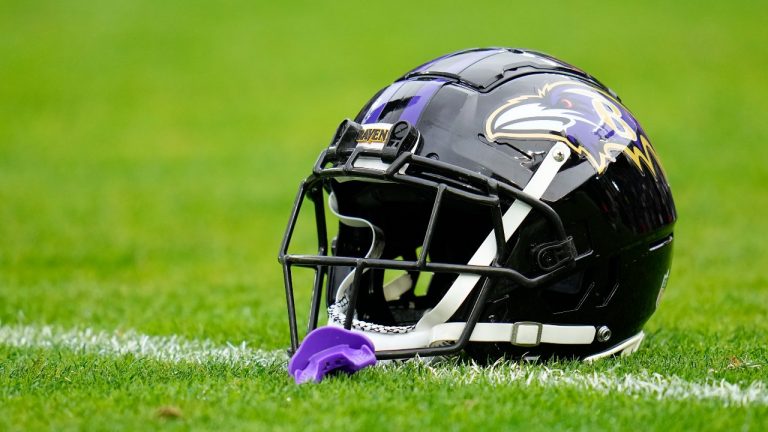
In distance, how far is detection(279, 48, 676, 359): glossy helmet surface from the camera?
11.4 feet

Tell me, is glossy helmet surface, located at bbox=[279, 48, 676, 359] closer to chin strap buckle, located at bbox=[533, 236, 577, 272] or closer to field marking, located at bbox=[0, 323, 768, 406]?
chin strap buckle, located at bbox=[533, 236, 577, 272]

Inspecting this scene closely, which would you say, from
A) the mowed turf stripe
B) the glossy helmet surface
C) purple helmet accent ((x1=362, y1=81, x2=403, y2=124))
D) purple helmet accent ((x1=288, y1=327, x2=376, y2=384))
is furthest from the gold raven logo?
the mowed turf stripe

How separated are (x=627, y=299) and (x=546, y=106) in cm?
80

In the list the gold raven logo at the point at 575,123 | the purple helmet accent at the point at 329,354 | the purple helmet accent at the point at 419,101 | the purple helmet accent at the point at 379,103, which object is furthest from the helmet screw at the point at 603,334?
the purple helmet accent at the point at 379,103

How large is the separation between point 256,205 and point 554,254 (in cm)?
699

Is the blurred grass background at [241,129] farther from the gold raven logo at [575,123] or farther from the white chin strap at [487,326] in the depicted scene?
the gold raven logo at [575,123]

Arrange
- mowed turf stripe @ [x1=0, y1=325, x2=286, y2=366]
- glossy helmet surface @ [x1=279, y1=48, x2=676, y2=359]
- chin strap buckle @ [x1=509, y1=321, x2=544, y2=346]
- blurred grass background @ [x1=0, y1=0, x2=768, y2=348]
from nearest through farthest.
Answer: glossy helmet surface @ [x1=279, y1=48, x2=676, y2=359] < chin strap buckle @ [x1=509, y1=321, x2=544, y2=346] < mowed turf stripe @ [x1=0, y1=325, x2=286, y2=366] < blurred grass background @ [x1=0, y1=0, x2=768, y2=348]

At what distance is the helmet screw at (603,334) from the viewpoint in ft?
12.3

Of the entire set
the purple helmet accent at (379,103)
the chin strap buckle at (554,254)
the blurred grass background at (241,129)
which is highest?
the purple helmet accent at (379,103)

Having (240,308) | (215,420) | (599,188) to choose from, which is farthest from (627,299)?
(240,308)

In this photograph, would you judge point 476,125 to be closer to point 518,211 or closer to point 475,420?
point 518,211

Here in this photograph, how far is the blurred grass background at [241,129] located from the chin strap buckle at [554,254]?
1.58 metres

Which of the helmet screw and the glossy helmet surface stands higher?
the glossy helmet surface

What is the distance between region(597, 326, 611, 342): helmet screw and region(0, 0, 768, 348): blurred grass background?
1.23 m
